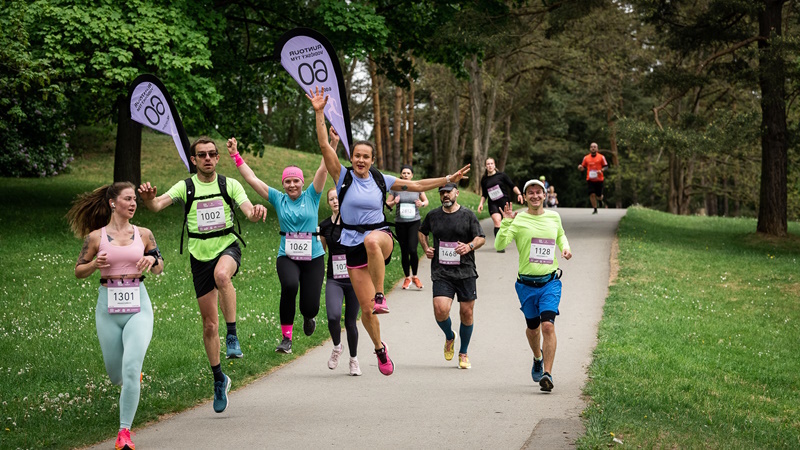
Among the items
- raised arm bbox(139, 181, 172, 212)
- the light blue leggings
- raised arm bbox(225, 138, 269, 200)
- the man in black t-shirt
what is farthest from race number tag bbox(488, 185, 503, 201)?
the light blue leggings

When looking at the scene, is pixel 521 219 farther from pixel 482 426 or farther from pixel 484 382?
pixel 482 426

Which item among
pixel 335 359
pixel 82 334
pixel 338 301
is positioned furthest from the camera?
pixel 82 334

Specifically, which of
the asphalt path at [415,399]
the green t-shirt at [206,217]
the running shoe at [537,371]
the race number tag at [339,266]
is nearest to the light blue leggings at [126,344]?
the asphalt path at [415,399]

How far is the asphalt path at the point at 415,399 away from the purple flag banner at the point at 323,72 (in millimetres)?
2539

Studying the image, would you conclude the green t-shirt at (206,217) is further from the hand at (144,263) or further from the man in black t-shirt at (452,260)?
the man in black t-shirt at (452,260)

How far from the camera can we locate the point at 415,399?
9.13 m

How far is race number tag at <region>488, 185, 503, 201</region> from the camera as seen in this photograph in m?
17.0

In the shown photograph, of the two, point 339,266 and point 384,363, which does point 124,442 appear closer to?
point 384,363

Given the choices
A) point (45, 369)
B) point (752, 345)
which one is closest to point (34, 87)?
point (45, 369)

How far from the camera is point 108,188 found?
24.7ft

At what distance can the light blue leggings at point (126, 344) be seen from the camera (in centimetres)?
706

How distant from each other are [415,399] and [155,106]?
3.90m

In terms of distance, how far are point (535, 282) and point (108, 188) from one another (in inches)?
164

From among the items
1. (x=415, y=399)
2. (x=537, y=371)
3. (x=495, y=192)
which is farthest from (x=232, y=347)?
(x=495, y=192)
